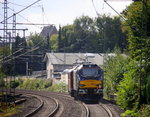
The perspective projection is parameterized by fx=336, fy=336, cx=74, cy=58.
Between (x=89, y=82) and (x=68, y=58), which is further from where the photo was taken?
(x=68, y=58)

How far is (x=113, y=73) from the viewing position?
31047mm

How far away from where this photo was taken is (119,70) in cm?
3028

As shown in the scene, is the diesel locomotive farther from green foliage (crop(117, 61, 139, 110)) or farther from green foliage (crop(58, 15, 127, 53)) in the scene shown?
green foliage (crop(58, 15, 127, 53))

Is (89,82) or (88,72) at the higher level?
(88,72)

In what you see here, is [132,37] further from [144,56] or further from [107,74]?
[107,74]

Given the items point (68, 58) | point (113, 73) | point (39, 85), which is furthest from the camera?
point (68, 58)

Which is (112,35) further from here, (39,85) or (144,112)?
(144,112)

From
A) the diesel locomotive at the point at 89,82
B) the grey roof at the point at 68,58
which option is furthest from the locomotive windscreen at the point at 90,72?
the grey roof at the point at 68,58

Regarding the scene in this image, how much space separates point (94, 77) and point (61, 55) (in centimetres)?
5161

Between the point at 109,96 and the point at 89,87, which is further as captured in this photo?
the point at 109,96

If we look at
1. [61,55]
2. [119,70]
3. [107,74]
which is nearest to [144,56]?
[119,70]

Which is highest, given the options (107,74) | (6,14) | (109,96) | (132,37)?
(6,14)

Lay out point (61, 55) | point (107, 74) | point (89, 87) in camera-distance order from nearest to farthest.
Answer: point (89, 87) → point (107, 74) → point (61, 55)

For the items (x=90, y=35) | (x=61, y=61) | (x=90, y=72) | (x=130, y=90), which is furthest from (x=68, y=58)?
(x=130, y=90)
